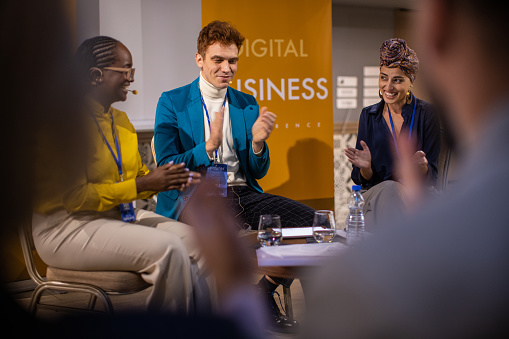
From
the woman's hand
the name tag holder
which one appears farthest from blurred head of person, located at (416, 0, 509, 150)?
the name tag holder

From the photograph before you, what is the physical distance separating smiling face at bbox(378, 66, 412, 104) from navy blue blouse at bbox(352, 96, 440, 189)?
8cm

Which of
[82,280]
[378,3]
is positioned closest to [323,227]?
[82,280]

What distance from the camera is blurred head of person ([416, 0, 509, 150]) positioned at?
49cm

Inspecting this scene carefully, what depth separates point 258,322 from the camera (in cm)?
62

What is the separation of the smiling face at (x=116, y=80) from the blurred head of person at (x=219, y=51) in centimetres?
77

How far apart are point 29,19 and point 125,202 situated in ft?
5.89

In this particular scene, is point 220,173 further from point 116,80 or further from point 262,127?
point 116,80

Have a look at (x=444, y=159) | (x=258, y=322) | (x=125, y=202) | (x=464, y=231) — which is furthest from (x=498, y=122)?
(x=444, y=159)

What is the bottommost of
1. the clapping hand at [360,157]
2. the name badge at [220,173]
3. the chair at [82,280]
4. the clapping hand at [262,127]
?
the chair at [82,280]

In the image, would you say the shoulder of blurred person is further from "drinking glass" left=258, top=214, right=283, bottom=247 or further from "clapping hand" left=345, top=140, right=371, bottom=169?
"clapping hand" left=345, top=140, right=371, bottom=169

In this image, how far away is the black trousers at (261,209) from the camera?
9.43 ft

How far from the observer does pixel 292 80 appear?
385 centimetres

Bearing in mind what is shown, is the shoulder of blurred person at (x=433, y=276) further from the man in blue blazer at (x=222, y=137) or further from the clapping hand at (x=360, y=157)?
the clapping hand at (x=360, y=157)

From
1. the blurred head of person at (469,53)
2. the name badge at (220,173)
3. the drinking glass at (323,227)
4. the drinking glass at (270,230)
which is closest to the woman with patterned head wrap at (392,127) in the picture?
the name badge at (220,173)
